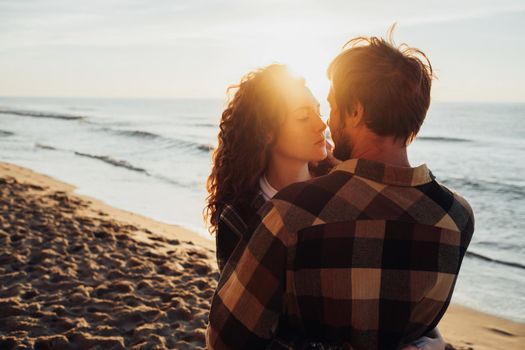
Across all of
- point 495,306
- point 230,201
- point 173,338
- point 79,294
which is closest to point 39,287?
point 79,294

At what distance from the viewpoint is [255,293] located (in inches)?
57.5

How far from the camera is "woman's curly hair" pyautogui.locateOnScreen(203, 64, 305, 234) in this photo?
2.38 m

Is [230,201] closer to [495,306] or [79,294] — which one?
[79,294]

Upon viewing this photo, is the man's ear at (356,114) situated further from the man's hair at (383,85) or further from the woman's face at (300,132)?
the woman's face at (300,132)

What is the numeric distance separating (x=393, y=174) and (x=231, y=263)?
54 centimetres

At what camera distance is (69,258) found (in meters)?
6.45

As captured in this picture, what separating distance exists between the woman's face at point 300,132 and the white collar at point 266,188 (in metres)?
0.16

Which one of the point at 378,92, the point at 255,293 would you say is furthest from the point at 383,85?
the point at 255,293

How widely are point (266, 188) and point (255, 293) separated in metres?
0.95

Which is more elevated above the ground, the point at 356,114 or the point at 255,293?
the point at 356,114

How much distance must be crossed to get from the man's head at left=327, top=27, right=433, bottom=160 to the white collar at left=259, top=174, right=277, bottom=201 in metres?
0.80

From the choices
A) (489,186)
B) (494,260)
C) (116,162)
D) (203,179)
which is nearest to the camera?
(494,260)

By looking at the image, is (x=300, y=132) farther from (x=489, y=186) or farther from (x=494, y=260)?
(x=489, y=186)

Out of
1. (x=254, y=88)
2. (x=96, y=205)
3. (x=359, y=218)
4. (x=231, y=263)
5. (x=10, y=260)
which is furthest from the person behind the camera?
(x=96, y=205)
